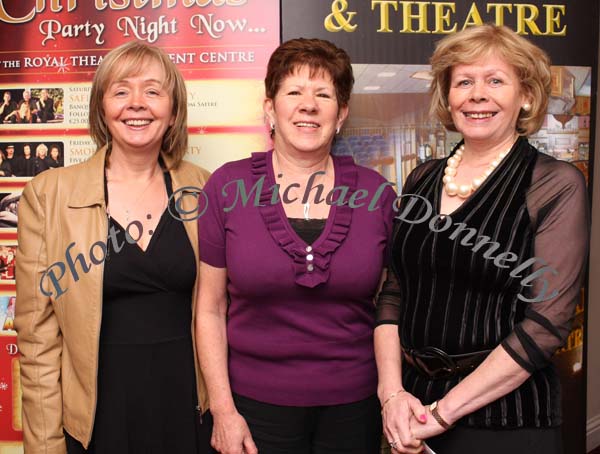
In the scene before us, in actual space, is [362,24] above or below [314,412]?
above

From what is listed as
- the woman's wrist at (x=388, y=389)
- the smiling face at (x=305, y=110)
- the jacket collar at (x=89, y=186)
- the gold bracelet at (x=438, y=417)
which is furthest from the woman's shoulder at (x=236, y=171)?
the gold bracelet at (x=438, y=417)

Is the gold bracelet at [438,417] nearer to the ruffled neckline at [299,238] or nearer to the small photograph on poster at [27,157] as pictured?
the ruffled neckline at [299,238]

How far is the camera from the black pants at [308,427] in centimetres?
187

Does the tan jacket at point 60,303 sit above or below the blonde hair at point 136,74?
below

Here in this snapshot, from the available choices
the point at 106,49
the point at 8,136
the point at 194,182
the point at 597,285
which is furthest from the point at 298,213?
the point at 597,285

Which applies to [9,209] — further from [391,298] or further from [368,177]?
[391,298]

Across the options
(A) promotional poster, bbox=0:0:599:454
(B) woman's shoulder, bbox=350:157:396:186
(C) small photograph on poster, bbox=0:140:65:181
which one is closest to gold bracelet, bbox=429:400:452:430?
(B) woman's shoulder, bbox=350:157:396:186

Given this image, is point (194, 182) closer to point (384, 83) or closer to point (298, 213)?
point (298, 213)

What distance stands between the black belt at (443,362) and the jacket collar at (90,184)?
92cm

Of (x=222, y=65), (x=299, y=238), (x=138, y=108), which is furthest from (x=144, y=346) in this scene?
(x=222, y=65)

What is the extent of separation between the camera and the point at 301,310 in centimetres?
185

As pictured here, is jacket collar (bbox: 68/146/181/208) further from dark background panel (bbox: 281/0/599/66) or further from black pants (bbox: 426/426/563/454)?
black pants (bbox: 426/426/563/454)

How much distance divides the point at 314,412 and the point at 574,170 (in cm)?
99

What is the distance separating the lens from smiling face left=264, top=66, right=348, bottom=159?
190cm
